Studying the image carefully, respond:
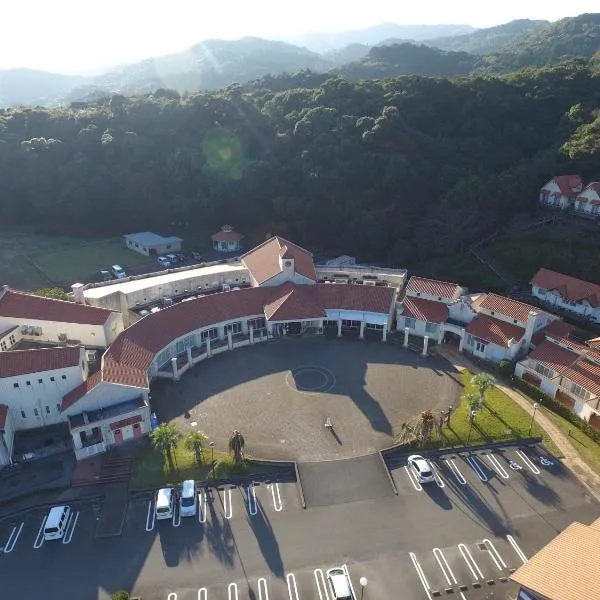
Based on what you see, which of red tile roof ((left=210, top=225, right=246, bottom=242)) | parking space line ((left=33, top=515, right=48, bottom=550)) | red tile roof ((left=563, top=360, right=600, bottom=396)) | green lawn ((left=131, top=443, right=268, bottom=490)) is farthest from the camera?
red tile roof ((left=210, top=225, right=246, bottom=242))

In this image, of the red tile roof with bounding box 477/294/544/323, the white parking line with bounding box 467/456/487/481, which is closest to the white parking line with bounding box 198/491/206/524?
the white parking line with bounding box 467/456/487/481

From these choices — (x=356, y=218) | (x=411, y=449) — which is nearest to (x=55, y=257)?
(x=356, y=218)

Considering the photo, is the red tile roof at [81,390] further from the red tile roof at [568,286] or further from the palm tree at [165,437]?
the red tile roof at [568,286]

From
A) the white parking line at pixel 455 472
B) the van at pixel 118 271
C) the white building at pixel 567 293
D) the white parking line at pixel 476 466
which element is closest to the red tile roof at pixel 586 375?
the white parking line at pixel 476 466

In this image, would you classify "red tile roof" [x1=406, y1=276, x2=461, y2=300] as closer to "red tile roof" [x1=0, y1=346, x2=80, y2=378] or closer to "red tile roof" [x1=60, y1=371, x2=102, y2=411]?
"red tile roof" [x1=60, y1=371, x2=102, y2=411]

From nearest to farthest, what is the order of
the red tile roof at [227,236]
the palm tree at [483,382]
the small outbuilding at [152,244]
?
the palm tree at [483,382] < the small outbuilding at [152,244] < the red tile roof at [227,236]

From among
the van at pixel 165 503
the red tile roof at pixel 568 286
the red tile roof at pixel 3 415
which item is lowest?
the van at pixel 165 503

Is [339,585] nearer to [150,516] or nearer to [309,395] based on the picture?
[150,516]
